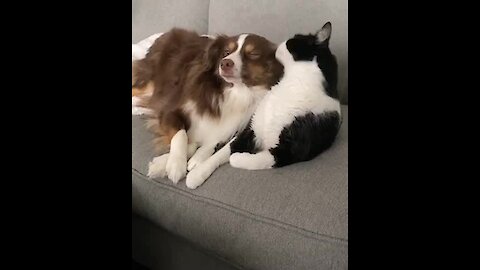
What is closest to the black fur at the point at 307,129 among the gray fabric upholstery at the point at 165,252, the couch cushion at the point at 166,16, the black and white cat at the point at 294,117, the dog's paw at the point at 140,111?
the black and white cat at the point at 294,117

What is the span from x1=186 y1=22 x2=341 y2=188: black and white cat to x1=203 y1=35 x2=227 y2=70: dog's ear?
0.23m

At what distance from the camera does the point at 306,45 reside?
123 centimetres

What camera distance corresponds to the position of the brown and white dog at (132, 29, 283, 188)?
1308 mm

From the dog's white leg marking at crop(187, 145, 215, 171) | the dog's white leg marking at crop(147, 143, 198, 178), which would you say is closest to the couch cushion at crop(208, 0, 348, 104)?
the dog's white leg marking at crop(187, 145, 215, 171)

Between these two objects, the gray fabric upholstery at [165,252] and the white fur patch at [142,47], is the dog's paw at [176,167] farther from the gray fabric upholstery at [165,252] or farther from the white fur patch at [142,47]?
the white fur patch at [142,47]

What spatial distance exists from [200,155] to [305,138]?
0.35 m

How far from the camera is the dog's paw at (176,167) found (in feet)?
3.88

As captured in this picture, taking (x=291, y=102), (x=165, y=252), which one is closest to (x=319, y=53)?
(x=291, y=102)

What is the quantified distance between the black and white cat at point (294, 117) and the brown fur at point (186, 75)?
2.7 inches

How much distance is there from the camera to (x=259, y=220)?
3.23 ft

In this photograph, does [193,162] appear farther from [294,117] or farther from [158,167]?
[294,117]

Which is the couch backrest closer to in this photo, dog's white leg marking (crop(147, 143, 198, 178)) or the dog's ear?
the dog's ear
